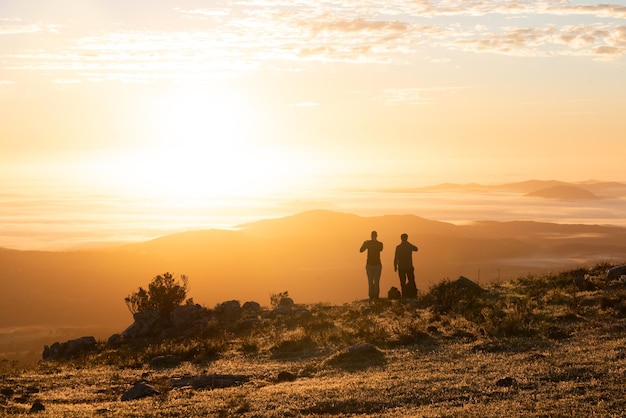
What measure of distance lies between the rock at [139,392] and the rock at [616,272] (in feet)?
54.0

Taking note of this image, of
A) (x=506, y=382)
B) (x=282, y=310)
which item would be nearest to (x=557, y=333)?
(x=506, y=382)

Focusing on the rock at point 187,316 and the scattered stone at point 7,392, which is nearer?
the scattered stone at point 7,392

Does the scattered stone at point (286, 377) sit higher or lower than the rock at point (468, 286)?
lower

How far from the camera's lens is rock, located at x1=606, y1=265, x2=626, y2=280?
2405 cm

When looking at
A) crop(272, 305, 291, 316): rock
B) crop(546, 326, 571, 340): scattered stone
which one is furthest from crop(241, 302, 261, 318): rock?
crop(546, 326, 571, 340): scattered stone

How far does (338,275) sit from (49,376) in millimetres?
127354

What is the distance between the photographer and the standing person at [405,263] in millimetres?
26250

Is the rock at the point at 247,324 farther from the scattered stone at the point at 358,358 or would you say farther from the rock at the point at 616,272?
the rock at the point at 616,272

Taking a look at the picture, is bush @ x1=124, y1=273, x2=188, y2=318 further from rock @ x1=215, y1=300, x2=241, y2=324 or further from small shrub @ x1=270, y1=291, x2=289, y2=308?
small shrub @ x1=270, y1=291, x2=289, y2=308

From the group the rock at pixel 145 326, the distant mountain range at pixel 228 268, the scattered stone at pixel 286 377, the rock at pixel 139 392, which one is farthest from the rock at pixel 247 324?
the distant mountain range at pixel 228 268

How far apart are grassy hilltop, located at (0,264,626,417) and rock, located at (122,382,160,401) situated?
0.26 feet

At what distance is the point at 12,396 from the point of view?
15.7 metres

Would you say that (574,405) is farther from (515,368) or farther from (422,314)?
(422,314)

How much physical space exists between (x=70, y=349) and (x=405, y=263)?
1259 cm
